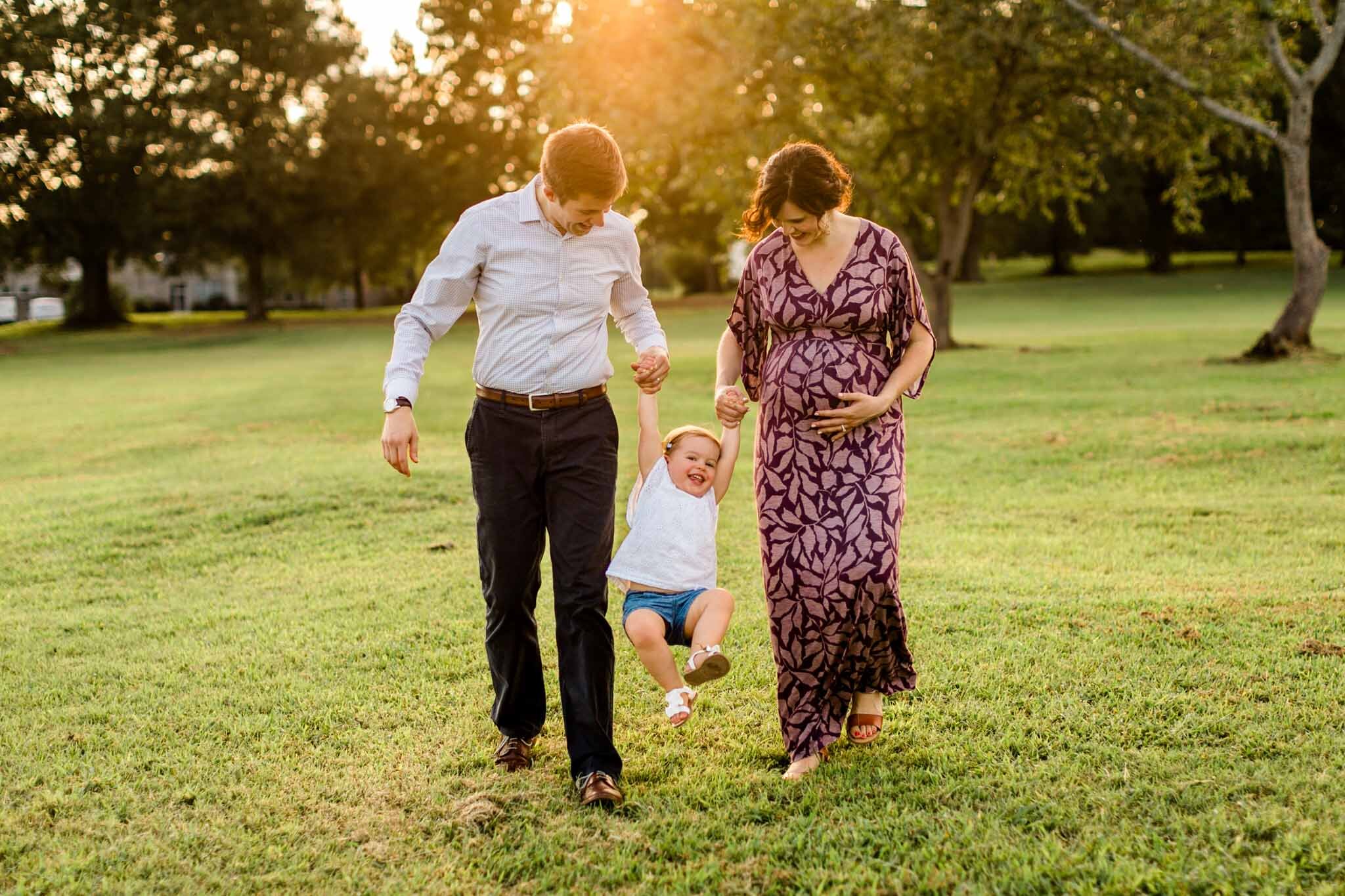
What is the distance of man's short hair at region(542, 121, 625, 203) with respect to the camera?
11.8 feet

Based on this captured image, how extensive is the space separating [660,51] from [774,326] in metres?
18.0

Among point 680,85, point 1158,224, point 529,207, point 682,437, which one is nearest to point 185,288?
point 1158,224

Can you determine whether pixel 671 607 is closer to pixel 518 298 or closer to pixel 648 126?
pixel 518 298

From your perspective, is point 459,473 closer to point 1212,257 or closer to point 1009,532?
point 1009,532

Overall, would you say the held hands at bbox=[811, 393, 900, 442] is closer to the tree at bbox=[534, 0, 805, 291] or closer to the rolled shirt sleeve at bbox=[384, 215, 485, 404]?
the rolled shirt sleeve at bbox=[384, 215, 485, 404]

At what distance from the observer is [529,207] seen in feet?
12.7

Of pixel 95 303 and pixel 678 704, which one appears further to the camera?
pixel 95 303

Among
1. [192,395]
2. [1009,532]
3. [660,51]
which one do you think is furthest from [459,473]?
[660,51]

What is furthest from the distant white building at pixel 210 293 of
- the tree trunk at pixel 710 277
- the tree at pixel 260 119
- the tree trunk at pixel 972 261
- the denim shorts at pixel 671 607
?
the denim shorts at pixel 671 607

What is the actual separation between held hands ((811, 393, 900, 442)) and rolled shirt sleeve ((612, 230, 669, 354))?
24.1 inches

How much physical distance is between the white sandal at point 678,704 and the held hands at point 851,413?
989 millimetres

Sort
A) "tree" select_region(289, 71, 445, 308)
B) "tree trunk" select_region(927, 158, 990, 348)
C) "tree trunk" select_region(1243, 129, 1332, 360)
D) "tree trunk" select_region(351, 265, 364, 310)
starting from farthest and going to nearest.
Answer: "tree trunk" select_region(351, 265, 364, 310), "tree" select_region(289, 71, 445, 308), "tree trunk" select_region(927, 158, 990, 348), "tree trunk" select_region(1243, 129, 1332, 360)

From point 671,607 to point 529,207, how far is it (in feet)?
4.60

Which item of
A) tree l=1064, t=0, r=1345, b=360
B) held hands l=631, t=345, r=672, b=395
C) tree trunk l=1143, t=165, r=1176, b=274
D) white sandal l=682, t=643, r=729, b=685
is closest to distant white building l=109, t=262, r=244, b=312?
tree trunk l=1143, t=165, r=1176, b=274
